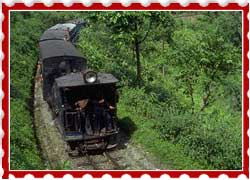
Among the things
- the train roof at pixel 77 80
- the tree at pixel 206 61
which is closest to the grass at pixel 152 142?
the train roof at pixel 77 80

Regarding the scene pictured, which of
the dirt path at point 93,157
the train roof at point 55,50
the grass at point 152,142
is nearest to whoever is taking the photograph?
the grass at point 152,142

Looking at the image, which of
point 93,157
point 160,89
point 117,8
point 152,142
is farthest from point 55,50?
point 117,8

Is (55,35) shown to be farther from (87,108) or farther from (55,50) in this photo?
(87,108)

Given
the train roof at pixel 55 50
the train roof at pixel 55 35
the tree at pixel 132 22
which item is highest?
the tree at pixel 132 22

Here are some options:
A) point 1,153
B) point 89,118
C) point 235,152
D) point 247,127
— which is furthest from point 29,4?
point 235,152

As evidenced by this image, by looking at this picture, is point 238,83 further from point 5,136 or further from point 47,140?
point 5,136

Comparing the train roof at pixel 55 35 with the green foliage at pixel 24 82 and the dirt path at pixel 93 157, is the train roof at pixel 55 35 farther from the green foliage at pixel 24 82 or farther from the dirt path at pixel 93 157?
the dirt path at pixel 93 157

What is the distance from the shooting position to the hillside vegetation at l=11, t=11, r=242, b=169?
1580cm

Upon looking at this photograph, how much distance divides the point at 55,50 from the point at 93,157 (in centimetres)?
625

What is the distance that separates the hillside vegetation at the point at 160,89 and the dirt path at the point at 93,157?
1.47ft

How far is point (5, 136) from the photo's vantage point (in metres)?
12.3

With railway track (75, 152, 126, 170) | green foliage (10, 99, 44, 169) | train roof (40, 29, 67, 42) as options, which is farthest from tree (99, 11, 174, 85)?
railway track (75, 152, 126, 170)

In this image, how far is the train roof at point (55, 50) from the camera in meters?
19.7

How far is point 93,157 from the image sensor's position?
16781 mm
